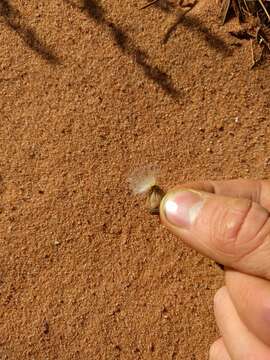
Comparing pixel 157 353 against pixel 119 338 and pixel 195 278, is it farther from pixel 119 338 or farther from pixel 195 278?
pixel 195 278

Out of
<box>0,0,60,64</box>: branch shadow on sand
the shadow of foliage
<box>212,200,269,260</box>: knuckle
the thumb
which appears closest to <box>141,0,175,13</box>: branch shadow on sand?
the shadow of foliage

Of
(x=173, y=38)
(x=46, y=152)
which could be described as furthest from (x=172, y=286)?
(x=173, y=38)

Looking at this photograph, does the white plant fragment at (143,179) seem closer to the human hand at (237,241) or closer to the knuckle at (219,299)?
the human hand at (237,241)

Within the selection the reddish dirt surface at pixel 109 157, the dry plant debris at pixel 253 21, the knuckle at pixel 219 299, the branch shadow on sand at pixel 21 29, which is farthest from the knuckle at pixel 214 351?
the branch shadow on sand at pixel 21 29

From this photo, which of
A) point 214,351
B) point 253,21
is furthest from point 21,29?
point 214,351

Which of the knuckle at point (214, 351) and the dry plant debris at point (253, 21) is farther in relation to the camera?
the dry plant debris at point (253, 21)

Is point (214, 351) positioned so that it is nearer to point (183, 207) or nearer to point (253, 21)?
point (183, 207)
